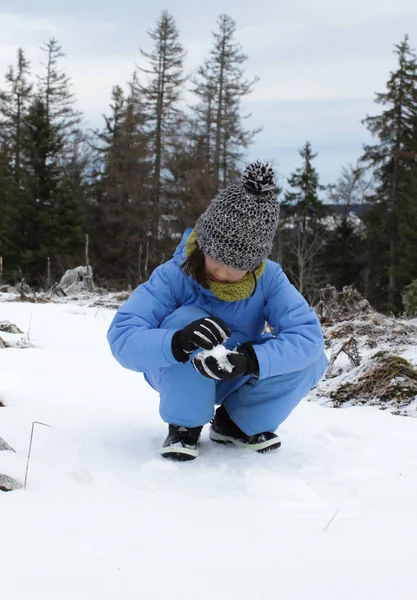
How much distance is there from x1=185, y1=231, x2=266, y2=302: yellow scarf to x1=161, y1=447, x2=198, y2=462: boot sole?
1.89ft

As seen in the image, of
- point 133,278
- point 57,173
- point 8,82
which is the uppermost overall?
point 8,82

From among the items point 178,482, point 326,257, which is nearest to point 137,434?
point 178,482

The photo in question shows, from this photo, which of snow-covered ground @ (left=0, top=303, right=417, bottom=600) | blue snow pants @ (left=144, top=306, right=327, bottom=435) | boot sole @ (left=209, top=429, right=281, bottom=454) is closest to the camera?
snow-covered ground @ (left=0, top=303, right=417, bottom=600)

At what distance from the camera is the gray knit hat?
6.70 ft

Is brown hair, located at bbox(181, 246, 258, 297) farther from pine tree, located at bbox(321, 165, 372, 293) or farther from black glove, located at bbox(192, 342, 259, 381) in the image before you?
pine tree, located at bbox(321, 165, 372, 293)

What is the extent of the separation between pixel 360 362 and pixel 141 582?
2.39 meters

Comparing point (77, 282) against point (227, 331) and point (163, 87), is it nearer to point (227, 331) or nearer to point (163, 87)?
point (227, 331)

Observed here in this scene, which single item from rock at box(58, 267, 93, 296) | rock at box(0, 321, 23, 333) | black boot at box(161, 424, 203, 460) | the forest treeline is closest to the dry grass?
black boot at box(161, 424, 203, 460)

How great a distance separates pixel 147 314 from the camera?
84.0 inches

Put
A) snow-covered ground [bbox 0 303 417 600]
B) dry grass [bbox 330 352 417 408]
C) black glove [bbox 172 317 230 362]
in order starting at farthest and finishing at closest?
dry grass [bbox 330 352 417 408] < black glove [bbox 172 317 230 362] < snow-covered ground [bbox 0 303 417 600]

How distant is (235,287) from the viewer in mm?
2174

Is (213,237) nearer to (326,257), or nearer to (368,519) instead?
(368,519)

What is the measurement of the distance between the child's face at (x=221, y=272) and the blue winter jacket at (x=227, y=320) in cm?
7

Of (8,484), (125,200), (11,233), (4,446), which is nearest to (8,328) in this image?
(4,446)
